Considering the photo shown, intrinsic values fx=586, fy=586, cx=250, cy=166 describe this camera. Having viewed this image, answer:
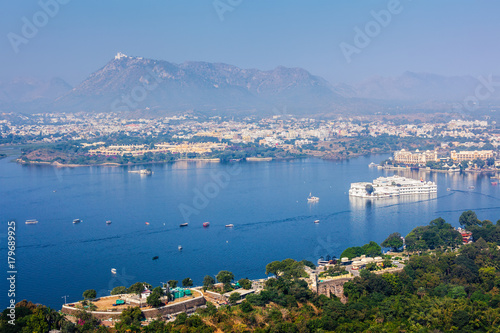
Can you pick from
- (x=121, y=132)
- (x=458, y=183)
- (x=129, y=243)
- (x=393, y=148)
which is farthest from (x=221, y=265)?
(x=121, y=132)

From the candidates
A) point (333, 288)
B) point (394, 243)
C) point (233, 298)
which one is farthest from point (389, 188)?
point (233, 298)

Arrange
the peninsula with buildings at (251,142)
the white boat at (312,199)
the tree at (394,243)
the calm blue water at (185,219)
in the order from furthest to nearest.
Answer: the peninsula with buildings at (251,142)
the white boat at (312,199)
the tree at (394,243)
the calm blue water at (185,219)

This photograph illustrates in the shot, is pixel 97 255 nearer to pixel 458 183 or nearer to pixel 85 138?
pixel 458 183

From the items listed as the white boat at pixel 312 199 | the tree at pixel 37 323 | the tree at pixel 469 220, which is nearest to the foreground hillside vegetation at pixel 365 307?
the tree at pixel 37 323

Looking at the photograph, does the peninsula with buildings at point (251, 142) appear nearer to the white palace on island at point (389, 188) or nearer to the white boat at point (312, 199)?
the white palace on island at point (389, 188)

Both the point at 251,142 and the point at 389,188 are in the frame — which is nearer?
the point at 389,188

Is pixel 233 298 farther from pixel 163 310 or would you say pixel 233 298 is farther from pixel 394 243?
pixel 394 243

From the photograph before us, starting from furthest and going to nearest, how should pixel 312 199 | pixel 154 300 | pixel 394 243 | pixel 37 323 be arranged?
pixel 312 199 < pixel 394 243 < pixel 154 300 < pixel 37 323
